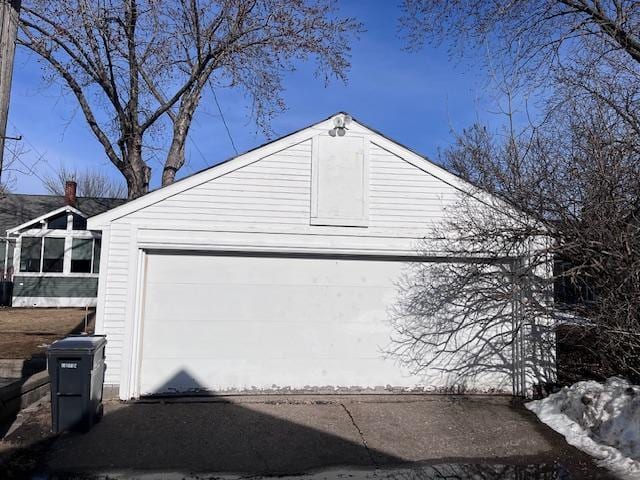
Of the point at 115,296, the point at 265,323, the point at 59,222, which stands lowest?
the point at 265,323

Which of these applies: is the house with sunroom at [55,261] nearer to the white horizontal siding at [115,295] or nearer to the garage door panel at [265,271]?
the white horizontal siding at [115,295]

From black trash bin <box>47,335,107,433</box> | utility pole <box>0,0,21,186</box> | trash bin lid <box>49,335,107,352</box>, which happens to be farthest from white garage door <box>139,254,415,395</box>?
utility pole <box>0,0,21,186</box>

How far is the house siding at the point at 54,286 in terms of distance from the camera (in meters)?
17.4

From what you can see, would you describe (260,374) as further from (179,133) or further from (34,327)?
(179,133)

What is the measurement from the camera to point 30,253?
17578mm

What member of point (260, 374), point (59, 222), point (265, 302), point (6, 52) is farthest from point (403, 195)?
point (59, 222)

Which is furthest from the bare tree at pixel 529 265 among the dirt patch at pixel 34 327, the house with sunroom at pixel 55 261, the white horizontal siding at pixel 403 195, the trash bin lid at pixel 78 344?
the house with sunroom at pixel 55 261

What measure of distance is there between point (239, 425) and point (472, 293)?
12.8 ft

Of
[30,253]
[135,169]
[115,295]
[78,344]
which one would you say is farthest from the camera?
[30,253]

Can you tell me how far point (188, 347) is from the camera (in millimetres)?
7227

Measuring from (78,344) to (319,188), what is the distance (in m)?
3.85

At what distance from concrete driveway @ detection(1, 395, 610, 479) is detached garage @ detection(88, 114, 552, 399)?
523 mm

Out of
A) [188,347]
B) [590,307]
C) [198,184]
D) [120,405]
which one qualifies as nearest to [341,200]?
[198,184]

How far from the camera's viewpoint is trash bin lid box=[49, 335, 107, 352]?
5.75 meters
